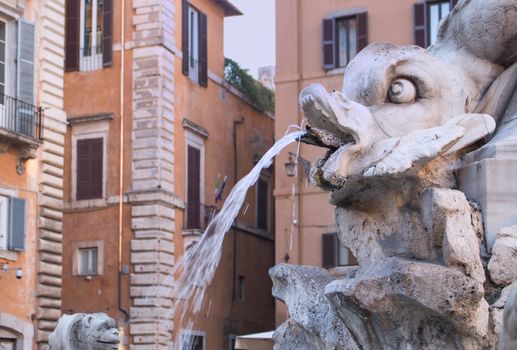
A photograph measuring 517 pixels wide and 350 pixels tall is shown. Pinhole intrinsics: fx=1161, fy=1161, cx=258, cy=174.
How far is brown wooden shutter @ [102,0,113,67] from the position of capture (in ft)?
86.1

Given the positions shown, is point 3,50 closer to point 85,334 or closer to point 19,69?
point 19,69

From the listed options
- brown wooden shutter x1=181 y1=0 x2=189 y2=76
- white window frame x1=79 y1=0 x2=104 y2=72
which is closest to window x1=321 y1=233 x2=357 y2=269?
brown wooden shutter x1=181 y1=0 x2=189 y2=76

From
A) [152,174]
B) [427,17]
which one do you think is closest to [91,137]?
[152,174]

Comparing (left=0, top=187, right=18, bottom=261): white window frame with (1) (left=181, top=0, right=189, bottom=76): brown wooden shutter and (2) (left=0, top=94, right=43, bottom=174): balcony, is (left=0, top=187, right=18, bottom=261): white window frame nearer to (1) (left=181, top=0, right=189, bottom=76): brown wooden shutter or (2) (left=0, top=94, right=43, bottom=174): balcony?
(2) (left=0, top=94, right=43, bottom=174): balcony

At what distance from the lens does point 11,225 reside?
1972cm

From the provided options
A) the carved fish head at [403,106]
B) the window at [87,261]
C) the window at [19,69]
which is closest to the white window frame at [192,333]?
the window at [87,261]

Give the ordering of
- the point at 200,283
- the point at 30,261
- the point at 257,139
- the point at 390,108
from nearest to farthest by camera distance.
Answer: the point at 390,108, the point at 30,261, the point at 200,283, the point at 257,139

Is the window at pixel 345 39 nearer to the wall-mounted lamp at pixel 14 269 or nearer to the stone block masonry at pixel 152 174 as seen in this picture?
the stone block masonry at pixel 152 174

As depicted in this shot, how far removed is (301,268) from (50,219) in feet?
53.4

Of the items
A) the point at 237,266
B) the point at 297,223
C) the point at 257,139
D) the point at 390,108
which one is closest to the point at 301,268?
the point at 390,108

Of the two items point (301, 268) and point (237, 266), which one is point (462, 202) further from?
point (237, 266)

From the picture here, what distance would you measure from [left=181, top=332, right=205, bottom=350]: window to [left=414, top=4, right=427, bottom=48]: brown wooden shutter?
8.09 metres

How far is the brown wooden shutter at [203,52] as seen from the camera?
27797mm

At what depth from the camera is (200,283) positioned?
26844 mm
